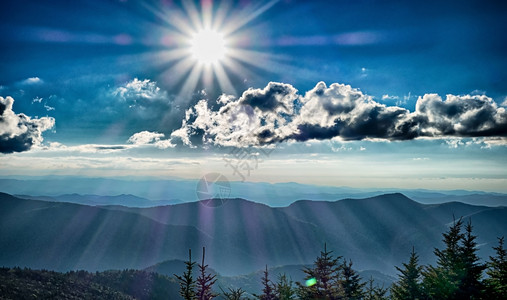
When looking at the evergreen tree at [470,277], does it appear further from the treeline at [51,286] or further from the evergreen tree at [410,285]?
the treeline at [51,286]

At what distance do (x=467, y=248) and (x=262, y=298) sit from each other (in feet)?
47.6

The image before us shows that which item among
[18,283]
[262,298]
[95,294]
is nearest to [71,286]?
[95,294]

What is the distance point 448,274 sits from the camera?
69.9 ft

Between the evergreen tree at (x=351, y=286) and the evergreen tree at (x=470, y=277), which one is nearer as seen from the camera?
the evergreen tree at (x=470, y=277)

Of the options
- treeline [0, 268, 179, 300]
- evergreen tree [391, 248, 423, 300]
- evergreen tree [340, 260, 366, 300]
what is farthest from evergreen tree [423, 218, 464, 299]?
treeline [0, 268, 179, 300]

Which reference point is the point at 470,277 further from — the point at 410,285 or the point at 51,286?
the point at 51,286

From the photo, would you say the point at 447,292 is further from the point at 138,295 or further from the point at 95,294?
the point at 138,295

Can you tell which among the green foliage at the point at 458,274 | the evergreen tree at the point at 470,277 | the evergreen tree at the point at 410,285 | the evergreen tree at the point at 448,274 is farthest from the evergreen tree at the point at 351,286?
the evergreen tree at the point at 470,277

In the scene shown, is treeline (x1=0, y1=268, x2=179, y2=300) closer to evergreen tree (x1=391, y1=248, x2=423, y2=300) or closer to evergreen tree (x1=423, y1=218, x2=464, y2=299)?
evergreen tree (x1=391, y1=248, x2=423, y2=300)

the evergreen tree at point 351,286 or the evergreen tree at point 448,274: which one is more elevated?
the evergreen tree at point 448,274

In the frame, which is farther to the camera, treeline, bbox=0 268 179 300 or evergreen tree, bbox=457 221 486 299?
treeline, bbox=0 268 179 300

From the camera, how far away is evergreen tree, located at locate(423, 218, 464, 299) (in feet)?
67.9

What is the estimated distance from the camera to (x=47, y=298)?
416 feet

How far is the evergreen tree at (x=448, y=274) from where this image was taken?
67.9ft
